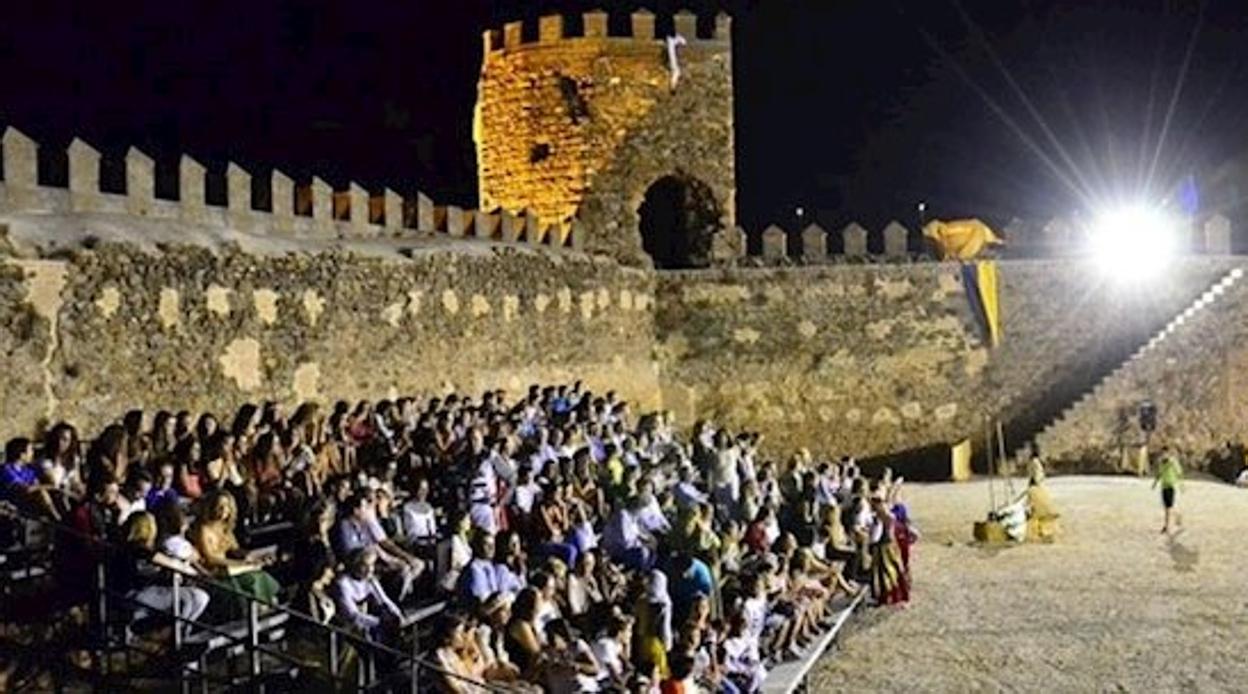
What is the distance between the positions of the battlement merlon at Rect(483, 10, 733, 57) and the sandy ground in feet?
30.4

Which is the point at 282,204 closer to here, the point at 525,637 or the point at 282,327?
the point at 282,327

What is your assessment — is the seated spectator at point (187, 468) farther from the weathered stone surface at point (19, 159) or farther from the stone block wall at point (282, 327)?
the weathered stone surface at point (19, 159)

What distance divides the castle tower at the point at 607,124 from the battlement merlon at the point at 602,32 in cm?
2

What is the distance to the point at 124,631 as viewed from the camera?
7023mm

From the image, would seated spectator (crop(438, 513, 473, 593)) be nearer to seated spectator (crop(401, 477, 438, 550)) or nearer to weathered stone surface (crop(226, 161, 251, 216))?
seated spectator (crop(401, 477, 438, 550))

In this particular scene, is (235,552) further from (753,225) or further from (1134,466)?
(753,225)

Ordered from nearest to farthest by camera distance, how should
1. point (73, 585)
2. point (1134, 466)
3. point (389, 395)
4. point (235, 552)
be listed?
point (73, 585), point (235, 552), point (389, 395), point (1134, 466)

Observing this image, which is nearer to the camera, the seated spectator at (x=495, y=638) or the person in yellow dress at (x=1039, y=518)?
the seated spectator at (x=495, y=638)

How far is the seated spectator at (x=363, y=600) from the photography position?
25.2 ft

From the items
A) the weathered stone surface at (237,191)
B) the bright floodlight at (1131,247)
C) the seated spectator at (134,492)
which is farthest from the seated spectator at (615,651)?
the bright floodlight at (1131,247)

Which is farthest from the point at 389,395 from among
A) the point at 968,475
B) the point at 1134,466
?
the point at 1134,466

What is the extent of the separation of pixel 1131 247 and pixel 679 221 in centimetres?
743

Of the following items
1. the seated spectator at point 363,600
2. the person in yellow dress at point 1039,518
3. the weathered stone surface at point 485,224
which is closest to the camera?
the seated spectator at point 363,600

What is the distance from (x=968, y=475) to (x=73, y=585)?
17967 millimetres
